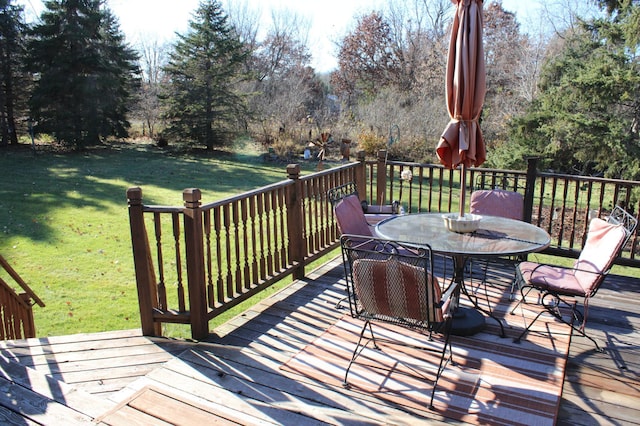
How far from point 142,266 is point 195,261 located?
368 mm

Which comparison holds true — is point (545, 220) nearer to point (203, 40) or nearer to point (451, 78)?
point (451, 78)

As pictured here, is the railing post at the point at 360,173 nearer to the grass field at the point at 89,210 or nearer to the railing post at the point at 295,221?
the railing post at the point at 295,221

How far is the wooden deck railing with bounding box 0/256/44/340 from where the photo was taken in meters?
3.92

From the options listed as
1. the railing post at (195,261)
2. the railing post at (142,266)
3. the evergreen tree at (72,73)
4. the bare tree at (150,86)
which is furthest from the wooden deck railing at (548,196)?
the bare tree at (150,86)

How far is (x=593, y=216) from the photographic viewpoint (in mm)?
4074

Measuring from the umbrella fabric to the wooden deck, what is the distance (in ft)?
4.87

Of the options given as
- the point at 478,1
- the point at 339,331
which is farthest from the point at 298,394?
the point at 478,1

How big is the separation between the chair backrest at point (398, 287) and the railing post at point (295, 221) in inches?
68.2

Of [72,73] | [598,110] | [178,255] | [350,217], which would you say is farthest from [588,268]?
[72,73]

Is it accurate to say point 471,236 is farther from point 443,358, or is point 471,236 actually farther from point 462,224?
point 443,358

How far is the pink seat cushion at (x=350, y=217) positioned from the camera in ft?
12.6

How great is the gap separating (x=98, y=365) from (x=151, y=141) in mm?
19445

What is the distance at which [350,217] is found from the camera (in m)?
4.01

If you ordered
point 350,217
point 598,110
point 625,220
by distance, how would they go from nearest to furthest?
point 625,220, point 350,217, point 598,110
